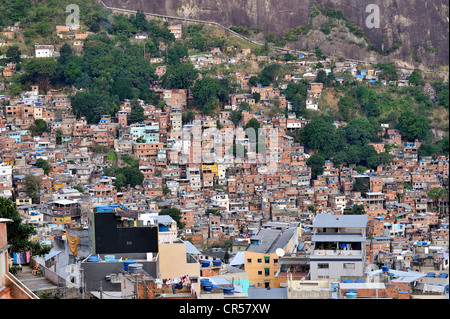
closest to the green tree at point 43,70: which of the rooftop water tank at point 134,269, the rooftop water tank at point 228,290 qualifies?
the rooftop water tank at point 134,269

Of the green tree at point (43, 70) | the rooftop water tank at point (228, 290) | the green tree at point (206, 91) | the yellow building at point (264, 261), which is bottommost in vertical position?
the yellow building at point (264, 261)

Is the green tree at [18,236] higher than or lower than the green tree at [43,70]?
lower

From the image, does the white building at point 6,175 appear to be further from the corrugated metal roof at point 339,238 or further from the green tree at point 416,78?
the green tree at point 416,78

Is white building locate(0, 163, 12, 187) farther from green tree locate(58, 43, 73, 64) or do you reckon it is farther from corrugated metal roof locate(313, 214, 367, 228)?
corrugated metal roof locate(313, 214, 367, 228)

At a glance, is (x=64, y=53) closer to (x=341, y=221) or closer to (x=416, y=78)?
(x=416, y=78)

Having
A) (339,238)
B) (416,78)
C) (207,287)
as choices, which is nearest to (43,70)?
(416,78)

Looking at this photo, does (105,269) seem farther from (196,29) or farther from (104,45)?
(196,29)

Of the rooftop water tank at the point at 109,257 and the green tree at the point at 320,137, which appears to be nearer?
the rooftop water tank at the point at 109,257

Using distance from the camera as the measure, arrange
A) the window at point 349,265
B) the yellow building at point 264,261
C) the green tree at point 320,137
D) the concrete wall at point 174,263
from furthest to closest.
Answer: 1. the green tree at point 320,137
2. the yellow building at point 264,261
3. the window at point 349,265
4. the concrete wall at point 174,263
